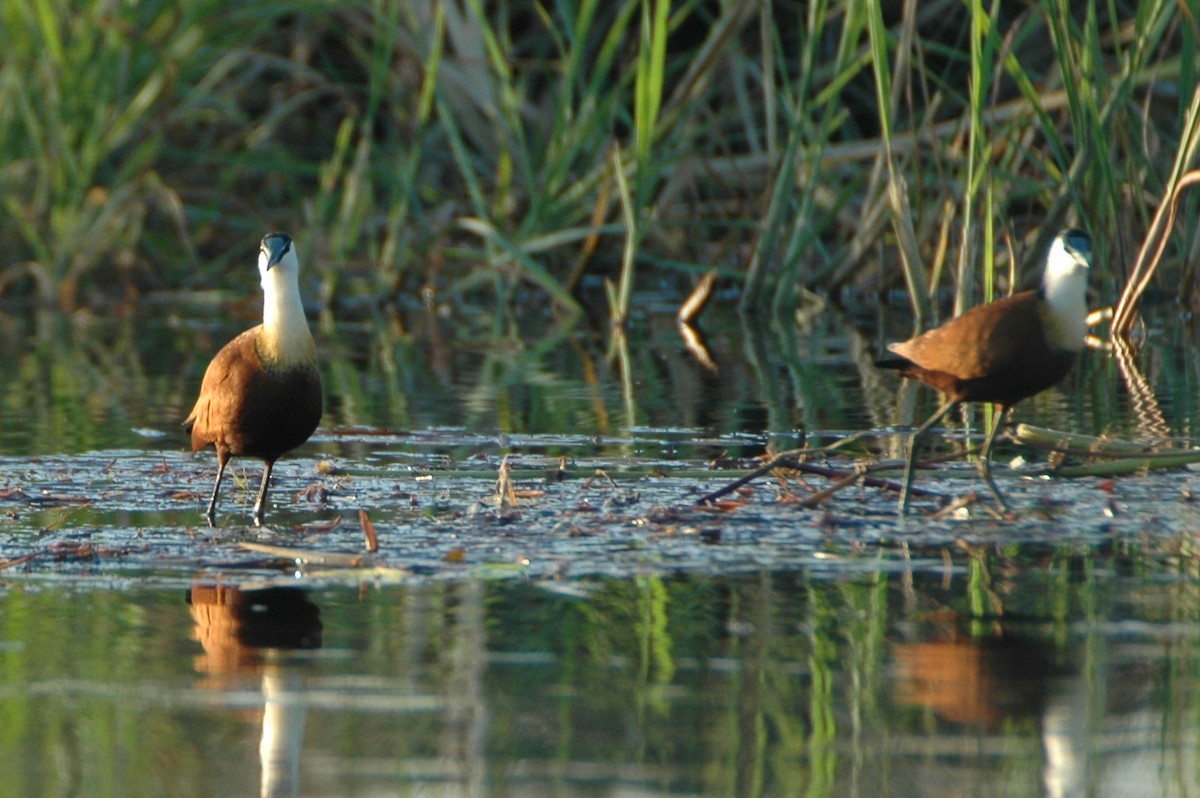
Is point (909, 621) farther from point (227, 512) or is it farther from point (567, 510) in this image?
point (227, 512)

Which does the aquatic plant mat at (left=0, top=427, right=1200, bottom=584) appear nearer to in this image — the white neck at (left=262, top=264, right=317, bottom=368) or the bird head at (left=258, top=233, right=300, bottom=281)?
the white neck at (left=262, top=264, right=317, bottom=368)

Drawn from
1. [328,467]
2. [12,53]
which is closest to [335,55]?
[12,53]

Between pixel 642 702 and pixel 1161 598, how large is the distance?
1.49 metres

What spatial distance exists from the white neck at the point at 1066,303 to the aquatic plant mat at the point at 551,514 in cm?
38

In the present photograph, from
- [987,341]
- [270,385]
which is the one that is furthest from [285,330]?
[987,341]

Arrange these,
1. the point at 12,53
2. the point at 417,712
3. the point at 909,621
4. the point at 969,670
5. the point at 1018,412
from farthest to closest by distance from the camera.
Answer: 1. the point at 12,53
2. the point at 1018,412
3. the point at 909,621
4. the point at 969,670
5. the point at 417,712

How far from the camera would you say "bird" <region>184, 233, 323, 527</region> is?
5.86 m

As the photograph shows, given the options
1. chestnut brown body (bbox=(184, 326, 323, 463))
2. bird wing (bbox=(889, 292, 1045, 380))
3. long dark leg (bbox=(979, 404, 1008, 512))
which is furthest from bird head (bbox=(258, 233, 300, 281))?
long dark leg (bbox=(979, 404, 1008, 512))

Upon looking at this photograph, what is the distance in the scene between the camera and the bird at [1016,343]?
5.85m

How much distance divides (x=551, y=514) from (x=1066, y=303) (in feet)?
5.60

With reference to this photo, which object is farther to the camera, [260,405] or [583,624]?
[260,405]

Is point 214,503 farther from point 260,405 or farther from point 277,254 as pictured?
point 277,254

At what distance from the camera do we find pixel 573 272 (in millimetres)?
13688

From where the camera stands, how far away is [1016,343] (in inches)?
230
